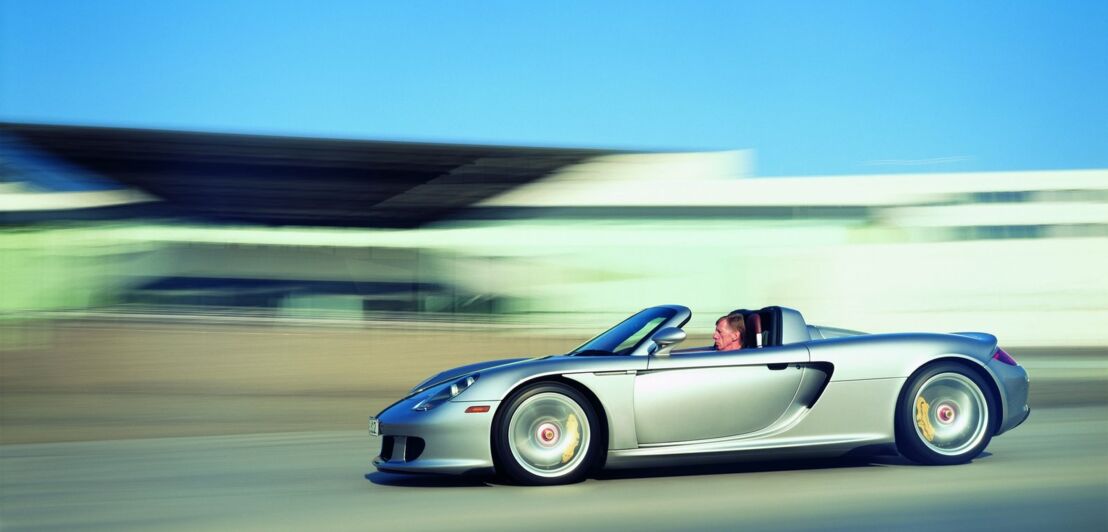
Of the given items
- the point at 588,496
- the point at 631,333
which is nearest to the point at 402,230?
the point at 631,333

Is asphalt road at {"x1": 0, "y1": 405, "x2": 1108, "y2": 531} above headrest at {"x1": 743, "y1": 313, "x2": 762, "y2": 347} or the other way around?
the other way around

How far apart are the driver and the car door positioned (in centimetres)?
40

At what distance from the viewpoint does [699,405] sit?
625cm

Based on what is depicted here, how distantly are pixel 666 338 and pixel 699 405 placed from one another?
436 mm

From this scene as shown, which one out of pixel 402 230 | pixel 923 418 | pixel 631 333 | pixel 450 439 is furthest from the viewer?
pixel 402 230

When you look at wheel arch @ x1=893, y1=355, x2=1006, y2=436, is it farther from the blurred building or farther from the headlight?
the blurred building

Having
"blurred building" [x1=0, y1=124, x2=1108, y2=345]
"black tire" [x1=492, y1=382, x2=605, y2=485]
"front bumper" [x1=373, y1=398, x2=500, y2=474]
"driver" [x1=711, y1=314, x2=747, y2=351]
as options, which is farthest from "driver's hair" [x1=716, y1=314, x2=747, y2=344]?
"blurred building" [x1=0, y1=124, x2=1108, y2=345]

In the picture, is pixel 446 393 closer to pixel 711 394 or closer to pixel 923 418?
pixel 711 394

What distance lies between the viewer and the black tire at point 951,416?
6.70 metres

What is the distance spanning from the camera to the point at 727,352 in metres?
6.46

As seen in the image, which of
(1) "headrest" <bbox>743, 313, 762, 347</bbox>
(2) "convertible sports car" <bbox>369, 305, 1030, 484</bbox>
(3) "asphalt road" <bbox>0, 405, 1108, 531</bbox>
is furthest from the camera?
(1) "headrest" <bbox>743, 313, 762, 347</bbox>

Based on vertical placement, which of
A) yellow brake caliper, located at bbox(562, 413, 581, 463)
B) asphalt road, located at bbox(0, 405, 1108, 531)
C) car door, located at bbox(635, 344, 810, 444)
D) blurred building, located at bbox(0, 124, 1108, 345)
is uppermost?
blurred building, located at bbox(0, 124, 1108, 345)

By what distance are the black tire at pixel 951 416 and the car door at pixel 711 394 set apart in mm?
867

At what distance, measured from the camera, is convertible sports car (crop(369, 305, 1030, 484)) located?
6160 mm
